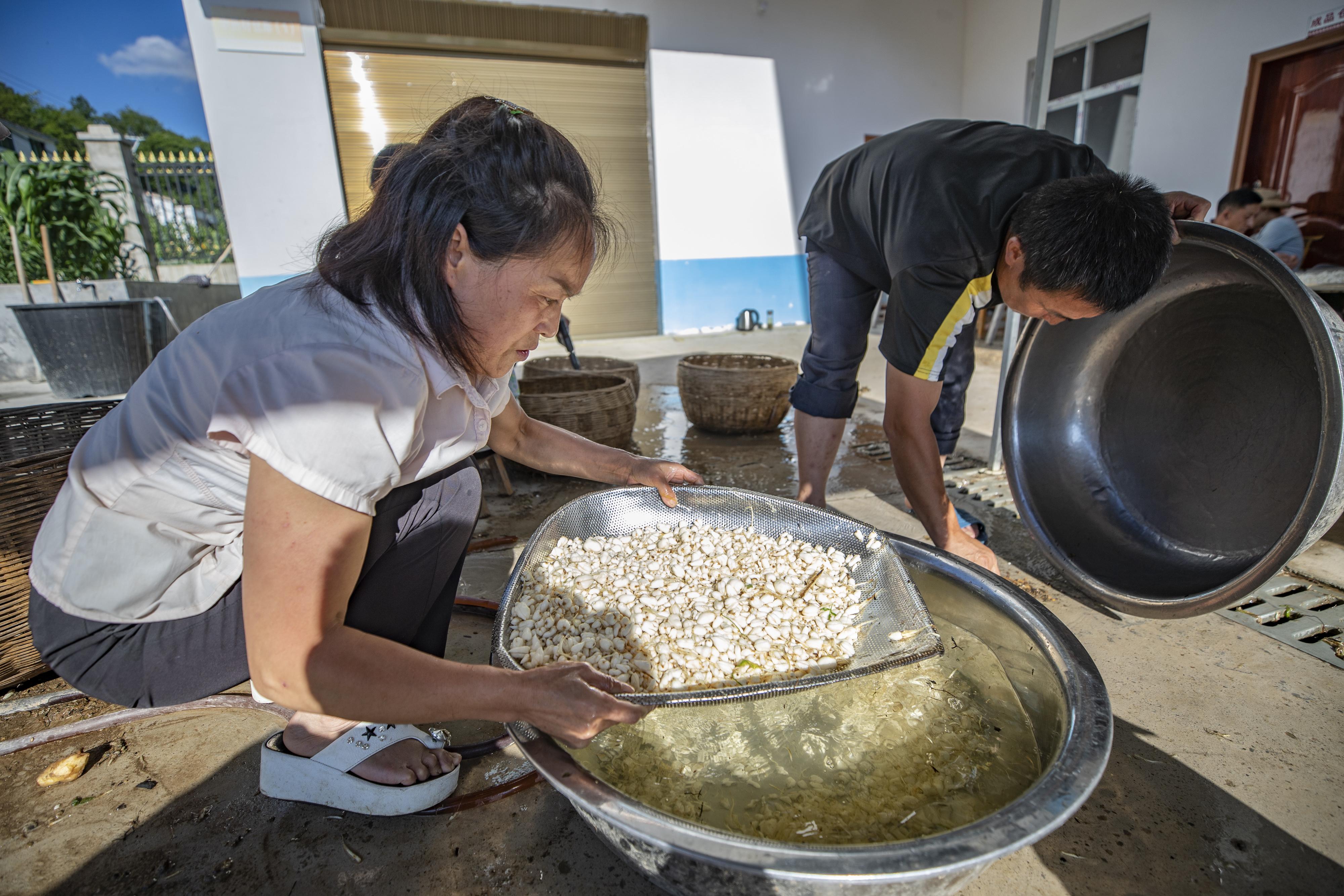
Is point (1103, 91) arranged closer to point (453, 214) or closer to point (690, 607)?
point (690, 607)

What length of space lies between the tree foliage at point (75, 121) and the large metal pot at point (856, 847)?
740 inches

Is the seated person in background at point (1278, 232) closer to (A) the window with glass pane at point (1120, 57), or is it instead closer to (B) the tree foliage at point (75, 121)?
(A) the window with glass pane at point (1120, 57)

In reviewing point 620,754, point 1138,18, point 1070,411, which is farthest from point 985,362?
point 620,754

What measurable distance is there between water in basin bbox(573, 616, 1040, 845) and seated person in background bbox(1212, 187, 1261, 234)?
437 centimetres

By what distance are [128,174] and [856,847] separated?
8.14 metres

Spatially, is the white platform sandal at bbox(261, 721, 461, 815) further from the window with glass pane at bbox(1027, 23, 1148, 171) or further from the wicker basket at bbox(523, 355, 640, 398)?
the window with glass pane at bbox(1027, 23, 1148, 171)

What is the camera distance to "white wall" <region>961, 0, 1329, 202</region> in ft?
14.6

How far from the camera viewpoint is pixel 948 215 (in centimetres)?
154

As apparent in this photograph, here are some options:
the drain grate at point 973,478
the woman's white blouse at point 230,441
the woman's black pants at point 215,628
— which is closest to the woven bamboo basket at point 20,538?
the woman's black pants at point 215,628

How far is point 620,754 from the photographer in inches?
46.4

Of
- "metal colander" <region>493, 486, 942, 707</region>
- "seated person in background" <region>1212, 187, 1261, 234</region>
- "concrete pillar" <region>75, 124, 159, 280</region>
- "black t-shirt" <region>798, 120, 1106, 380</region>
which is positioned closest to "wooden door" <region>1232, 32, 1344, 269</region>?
"seated person in background" <region>1212, 187, 1261, 234</region>

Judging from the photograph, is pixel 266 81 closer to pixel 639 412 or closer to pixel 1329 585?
pixel 639 412

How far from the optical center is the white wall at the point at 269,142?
529 cm

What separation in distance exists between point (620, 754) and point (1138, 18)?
270 inches
